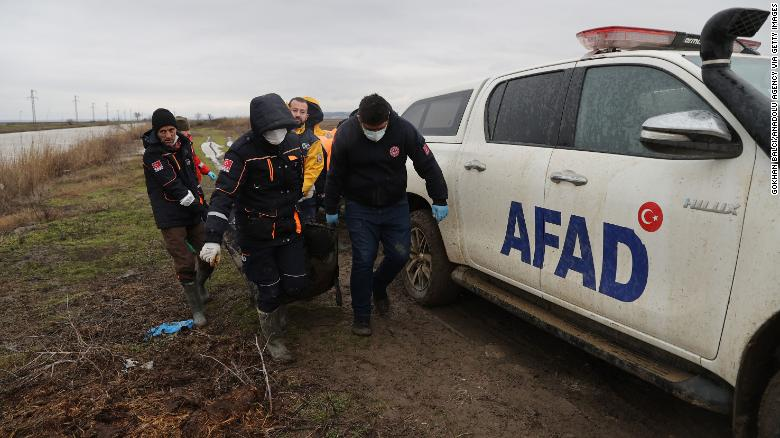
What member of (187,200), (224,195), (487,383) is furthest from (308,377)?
(187,200)

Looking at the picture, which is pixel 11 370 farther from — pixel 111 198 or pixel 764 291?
pixel 111 198

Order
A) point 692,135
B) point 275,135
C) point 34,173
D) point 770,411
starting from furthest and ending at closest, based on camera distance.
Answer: point 34,173, point 275,135, point 692,135, point 770,411

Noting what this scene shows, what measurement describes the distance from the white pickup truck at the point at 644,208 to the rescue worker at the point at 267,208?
1.19m

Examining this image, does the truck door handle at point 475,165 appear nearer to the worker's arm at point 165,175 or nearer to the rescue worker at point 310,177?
the rescue worker at point 310,177

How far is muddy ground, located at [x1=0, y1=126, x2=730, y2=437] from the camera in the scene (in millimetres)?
2691

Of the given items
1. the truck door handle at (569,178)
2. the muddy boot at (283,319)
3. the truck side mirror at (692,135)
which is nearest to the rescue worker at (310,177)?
the muddy boot at (283,319)

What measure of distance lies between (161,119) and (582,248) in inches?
126

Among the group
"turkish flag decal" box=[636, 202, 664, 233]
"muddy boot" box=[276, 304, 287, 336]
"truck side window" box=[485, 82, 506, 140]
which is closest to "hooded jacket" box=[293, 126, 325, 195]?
"muddy boot" box=[276, 304, 287, 336]

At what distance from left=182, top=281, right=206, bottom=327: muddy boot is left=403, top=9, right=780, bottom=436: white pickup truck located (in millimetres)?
2117

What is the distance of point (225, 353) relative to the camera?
3490 millimetres

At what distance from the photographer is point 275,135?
132 inches

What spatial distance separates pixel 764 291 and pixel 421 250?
2.68m

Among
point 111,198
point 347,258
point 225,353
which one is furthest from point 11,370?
point 111,198

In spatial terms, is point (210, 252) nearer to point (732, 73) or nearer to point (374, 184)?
point (374, 184)
